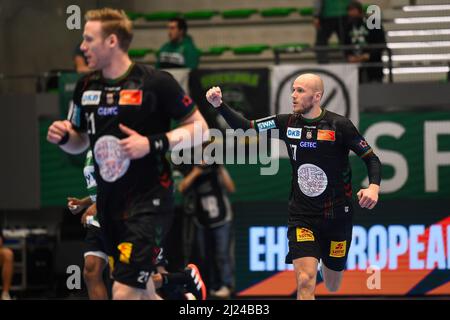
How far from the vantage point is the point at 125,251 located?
6887 millimetres

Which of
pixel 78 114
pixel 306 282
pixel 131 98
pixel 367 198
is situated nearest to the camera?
pixel 131 98

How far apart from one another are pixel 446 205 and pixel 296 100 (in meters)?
6.55

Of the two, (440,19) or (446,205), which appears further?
(440,19)

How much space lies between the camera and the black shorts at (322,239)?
28.6 feet

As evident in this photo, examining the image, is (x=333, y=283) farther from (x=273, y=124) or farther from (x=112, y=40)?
(x=112, y=40)

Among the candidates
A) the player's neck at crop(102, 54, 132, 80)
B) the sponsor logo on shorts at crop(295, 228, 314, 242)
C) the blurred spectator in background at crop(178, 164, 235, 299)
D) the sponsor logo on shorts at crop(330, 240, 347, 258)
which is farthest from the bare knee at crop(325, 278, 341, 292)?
the blurred spectator in background at crop(178, 164, 235, 299)

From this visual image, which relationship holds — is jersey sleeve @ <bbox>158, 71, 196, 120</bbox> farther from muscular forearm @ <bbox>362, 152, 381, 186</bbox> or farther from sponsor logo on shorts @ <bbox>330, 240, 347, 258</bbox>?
sponsor logo on shorts @ <bbox>330, 240, 347, 258</bbox>

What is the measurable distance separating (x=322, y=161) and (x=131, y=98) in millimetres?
2593

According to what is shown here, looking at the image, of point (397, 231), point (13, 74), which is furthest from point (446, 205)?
point (13, 74)

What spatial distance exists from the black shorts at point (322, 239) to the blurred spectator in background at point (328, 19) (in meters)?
7.38

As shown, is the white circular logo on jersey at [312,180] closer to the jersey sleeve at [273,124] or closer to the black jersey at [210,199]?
the jersey sleeve at [273,124]

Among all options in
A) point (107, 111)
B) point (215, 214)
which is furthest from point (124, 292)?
point (215, 214)

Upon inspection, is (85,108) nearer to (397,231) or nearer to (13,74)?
(397,231)

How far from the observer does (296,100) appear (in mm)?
8875
